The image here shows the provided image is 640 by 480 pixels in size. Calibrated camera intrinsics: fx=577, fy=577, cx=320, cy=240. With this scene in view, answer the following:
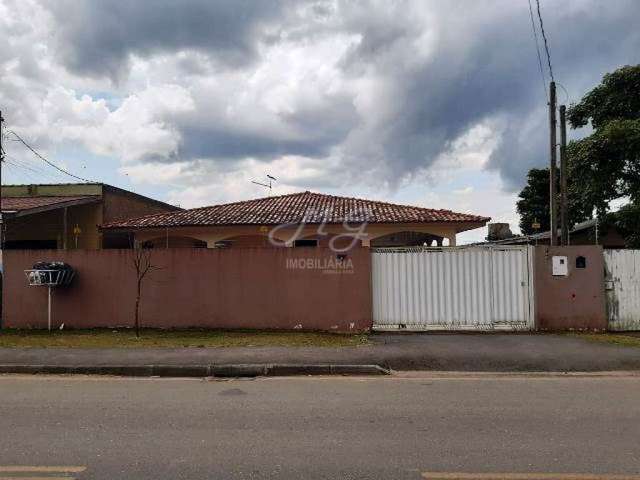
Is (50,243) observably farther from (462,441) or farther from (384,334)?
(462,441)

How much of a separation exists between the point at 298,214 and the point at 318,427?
14467mm

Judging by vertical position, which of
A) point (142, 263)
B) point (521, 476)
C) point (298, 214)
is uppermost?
point (298, 214)

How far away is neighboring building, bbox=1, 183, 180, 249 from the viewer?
20.5 meters

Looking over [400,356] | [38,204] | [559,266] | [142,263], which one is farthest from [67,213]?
[559,266]

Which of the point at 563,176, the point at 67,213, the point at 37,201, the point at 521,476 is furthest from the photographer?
the point at 67,213

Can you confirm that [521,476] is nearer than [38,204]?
Yes

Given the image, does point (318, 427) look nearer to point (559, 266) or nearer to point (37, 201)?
point (559, 266)

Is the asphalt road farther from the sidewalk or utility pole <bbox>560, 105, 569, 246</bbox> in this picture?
utility pole <bbox>560, 105, 569, 246</bbox>

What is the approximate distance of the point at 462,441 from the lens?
16.4 feet

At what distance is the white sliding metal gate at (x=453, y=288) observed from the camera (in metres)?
12.1

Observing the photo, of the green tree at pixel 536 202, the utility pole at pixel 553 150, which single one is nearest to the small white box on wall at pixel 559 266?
the utility pole at pixel 553 150

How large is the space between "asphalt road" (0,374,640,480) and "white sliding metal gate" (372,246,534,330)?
4.10 meters

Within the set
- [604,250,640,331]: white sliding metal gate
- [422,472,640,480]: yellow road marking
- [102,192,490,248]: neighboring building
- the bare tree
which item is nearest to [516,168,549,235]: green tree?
[102,192,490,248]: neighboring building

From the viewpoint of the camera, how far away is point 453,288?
40.2 feet
